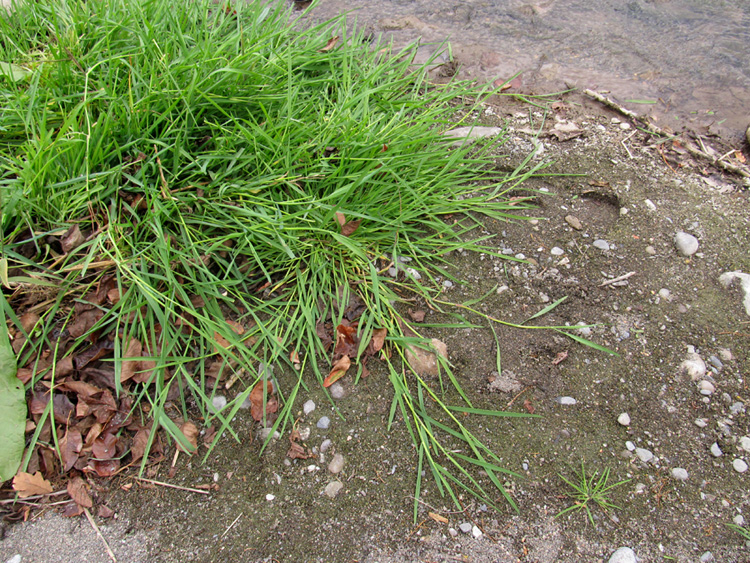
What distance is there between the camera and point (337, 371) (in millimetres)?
1861

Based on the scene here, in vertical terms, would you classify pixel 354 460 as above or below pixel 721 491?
above

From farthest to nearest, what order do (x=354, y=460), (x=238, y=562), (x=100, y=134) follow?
1. (x=100, y=134)
2. (x=354, y=460)
3. (x=238, y=562)

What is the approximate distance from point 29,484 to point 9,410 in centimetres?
25

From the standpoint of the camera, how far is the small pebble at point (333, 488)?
65.2 inches

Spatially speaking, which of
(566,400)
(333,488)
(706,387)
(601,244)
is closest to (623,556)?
(566,400)

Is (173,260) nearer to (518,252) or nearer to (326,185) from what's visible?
(326,185)

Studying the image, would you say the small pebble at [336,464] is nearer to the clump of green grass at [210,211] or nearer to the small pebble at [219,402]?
the clump of green grass at [210,211]

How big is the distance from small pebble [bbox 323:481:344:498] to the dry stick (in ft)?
7.51

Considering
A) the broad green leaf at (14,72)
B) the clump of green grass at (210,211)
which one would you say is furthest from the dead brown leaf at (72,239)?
the broad green leaf at (14,72)

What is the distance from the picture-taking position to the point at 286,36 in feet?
8.23

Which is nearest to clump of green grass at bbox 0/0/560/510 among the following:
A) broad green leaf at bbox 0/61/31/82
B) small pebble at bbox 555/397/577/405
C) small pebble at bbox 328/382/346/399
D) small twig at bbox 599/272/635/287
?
broad green leaf at bbox 0/61/31/82

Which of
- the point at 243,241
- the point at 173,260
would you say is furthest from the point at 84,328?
the point at 243,241

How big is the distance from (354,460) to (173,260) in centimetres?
97

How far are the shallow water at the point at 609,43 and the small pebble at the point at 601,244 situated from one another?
946 mm
